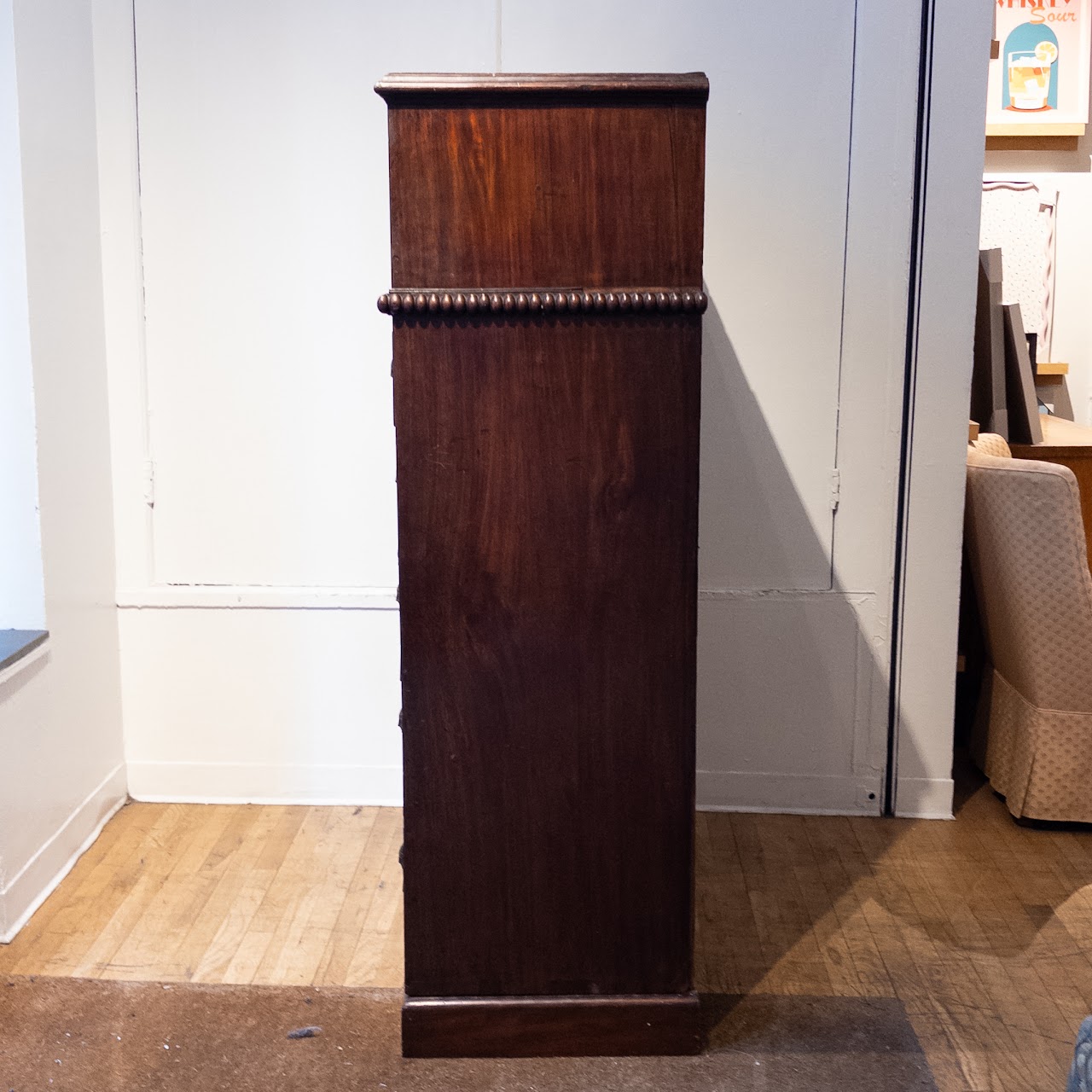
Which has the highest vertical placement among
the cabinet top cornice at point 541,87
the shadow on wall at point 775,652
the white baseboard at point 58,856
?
the cabinet top cornice at point 541,87

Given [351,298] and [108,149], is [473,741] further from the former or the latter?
[108,149]

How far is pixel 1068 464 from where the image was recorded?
11.5ft

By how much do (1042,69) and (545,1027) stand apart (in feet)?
13.3

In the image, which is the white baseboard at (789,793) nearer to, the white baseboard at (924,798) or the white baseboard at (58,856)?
the white baseboard at (924,798)

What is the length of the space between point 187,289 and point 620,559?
1.54 metres

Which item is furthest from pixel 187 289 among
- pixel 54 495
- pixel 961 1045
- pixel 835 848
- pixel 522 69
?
pixel 961 1045

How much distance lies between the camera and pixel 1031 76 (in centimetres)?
446

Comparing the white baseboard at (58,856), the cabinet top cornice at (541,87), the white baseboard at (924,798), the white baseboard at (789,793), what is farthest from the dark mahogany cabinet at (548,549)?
the white baseboard at (924,798)

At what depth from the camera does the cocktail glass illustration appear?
14.6ft

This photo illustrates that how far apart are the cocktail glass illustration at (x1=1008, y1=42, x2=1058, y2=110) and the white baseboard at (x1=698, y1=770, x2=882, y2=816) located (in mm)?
2865

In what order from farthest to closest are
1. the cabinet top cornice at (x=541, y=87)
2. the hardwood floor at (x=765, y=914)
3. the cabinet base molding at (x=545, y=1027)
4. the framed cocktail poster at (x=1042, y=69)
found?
1. the framed cocktail poster at (x=1042, y=69)
2. the hardwood floor at (x=765, y=914)
3. the cabinet base molding at (x=545, y=1027)
4. the cabinet top cornice at (x=541, y=87)

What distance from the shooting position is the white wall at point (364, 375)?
108 inches

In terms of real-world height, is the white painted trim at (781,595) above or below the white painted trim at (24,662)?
above

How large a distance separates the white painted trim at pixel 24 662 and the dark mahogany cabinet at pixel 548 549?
0.98m
